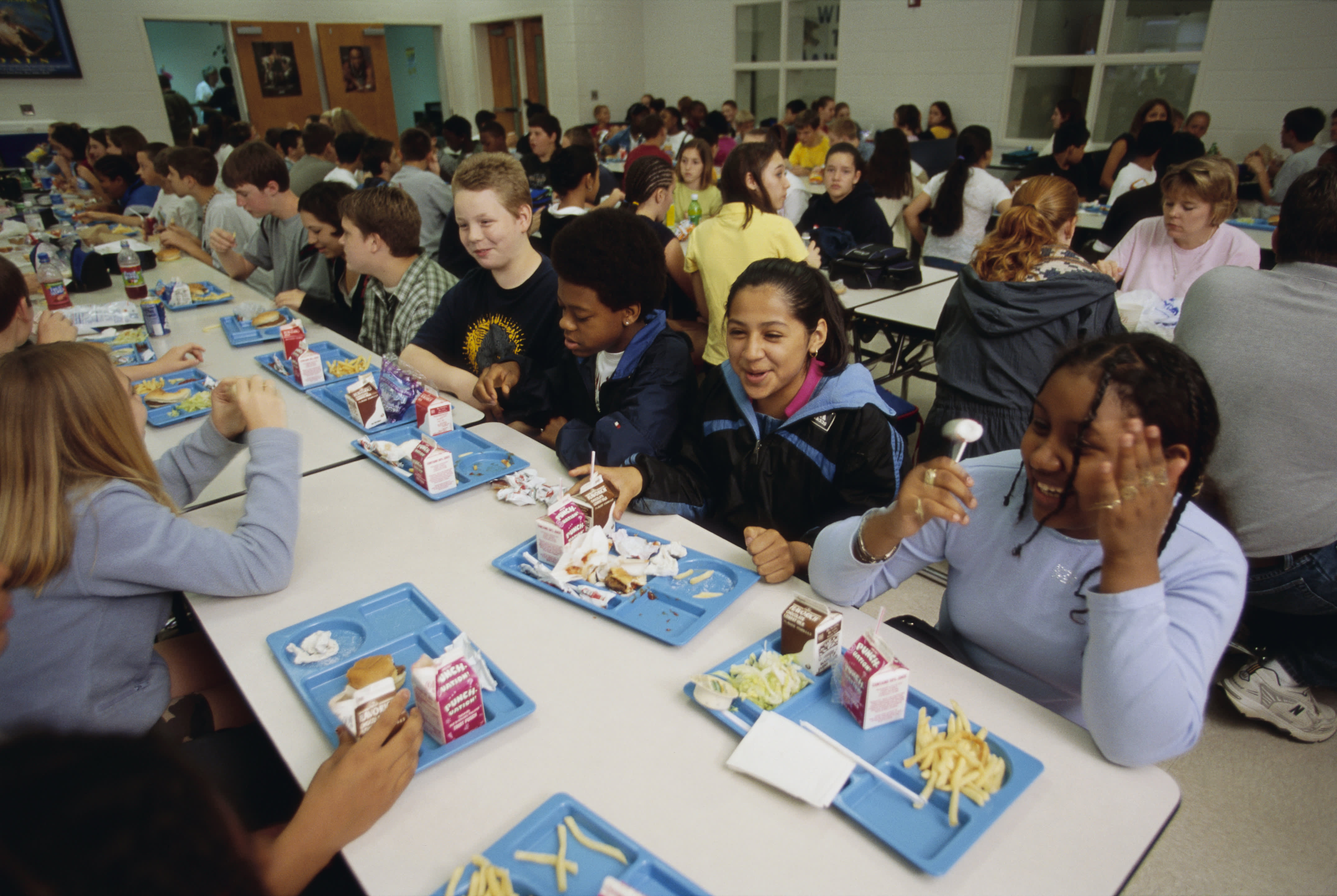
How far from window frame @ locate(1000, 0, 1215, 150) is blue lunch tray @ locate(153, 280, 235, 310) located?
7317 millimetres

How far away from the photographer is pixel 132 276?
331 centimetres

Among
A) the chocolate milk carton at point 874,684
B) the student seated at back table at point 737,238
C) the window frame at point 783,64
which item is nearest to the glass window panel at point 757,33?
the window frame at point 783,64

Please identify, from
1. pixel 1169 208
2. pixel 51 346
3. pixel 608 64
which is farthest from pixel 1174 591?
pixel 608 64

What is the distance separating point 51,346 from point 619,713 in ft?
3.65

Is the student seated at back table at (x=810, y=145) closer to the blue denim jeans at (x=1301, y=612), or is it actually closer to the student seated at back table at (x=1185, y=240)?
the student seated at back table at (x=1185, y=240)

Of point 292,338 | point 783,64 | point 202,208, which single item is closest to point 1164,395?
point 292,338

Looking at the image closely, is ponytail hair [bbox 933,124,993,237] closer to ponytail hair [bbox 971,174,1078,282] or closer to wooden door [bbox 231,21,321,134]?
ponytail hair [bbox 971,174,1078,282]

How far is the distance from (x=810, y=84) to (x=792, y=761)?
33.5ft

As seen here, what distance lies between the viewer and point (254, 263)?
155 inches

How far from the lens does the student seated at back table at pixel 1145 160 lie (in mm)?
5195

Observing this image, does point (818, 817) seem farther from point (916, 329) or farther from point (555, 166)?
point (555, 166)

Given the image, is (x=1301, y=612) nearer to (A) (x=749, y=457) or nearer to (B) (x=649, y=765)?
(A) (x=749, y=457)

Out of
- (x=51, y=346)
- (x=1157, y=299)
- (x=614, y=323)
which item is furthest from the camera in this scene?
(x=1157, y=299)

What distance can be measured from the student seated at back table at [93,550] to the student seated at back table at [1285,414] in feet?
7.37
